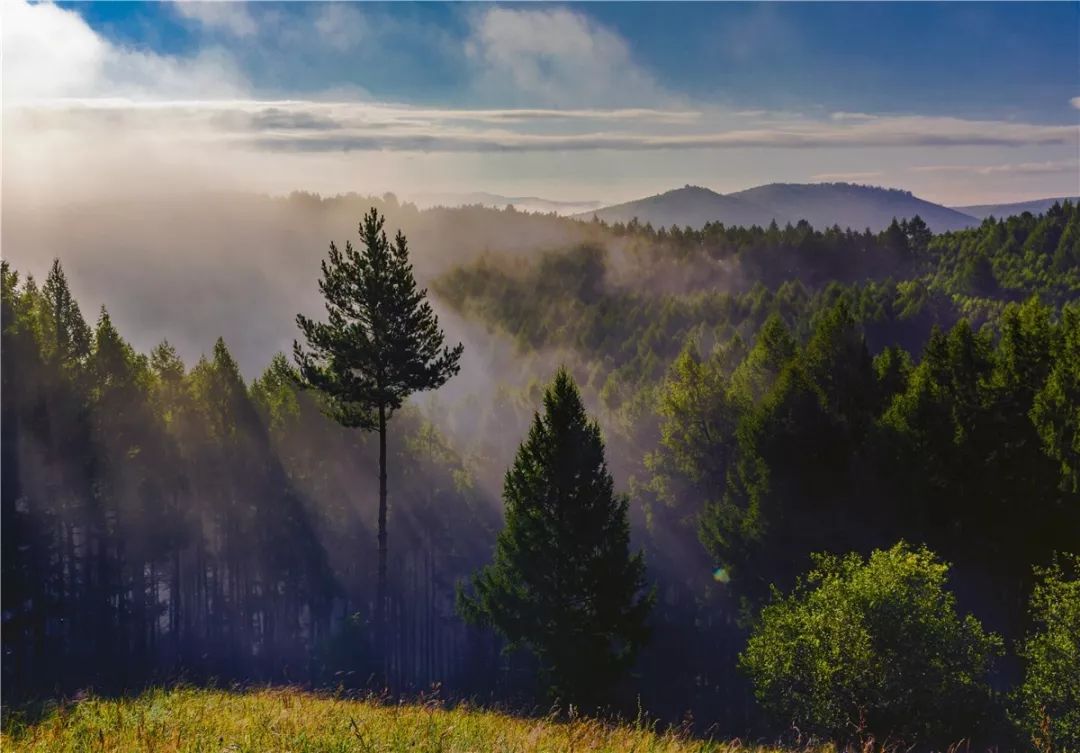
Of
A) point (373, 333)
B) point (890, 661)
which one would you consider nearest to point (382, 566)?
point (373, 333)

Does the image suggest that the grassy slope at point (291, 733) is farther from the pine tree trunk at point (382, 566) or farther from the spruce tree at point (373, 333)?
the spruce tree at point (373, 333)

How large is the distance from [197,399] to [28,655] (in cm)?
1519

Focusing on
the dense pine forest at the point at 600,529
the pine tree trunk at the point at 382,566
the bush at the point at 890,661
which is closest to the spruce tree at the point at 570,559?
the dense pine forest at the point at 600,529

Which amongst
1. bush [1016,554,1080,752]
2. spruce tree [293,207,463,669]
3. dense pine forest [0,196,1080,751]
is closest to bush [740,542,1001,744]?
dense pine forest [0,196,1080,751]

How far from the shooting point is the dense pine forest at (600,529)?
21.7m

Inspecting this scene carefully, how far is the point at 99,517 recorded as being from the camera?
1561 inches

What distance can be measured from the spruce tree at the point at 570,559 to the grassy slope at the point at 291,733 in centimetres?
1138

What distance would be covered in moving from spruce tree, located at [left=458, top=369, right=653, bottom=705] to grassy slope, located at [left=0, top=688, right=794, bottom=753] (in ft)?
37.3

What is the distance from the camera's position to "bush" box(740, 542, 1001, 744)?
1978 cm

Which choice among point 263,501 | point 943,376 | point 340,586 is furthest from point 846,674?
point 340,586

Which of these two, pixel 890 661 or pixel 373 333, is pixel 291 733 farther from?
pixel 373 333

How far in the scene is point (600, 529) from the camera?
25.8 meters

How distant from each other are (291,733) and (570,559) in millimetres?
16242

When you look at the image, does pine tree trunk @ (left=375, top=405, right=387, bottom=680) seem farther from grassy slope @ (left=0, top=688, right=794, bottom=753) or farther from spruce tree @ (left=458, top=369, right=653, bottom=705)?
grassy slope @ (left=0, top=688, right=794, bottom=753)
